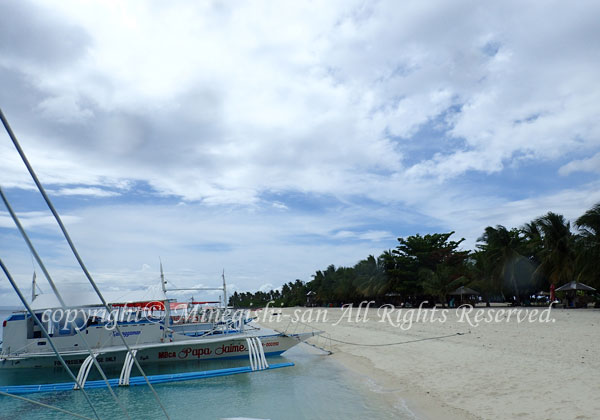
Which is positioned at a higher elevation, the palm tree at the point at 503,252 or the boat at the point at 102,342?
the palm tree at the point at 503,252

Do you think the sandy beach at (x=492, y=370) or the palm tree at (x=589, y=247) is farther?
the palm tree at (x=589, y=247)

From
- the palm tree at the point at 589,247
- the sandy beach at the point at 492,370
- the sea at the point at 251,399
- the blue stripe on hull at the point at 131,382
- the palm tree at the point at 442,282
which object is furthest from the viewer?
the palm tree at the point at 442,282

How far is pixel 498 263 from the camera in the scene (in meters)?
41.1

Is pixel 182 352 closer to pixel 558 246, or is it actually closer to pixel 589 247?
pixel 589 247

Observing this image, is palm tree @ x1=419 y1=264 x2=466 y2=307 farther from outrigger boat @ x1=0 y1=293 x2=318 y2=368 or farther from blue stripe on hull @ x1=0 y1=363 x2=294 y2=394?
blue stripe on hull @ x1=0 y1=363 x2=294 y2=394

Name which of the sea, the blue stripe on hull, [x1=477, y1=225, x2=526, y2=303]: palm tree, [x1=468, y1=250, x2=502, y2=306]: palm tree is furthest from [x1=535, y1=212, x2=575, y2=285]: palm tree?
the blue stripe on hull

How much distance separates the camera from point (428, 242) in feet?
164

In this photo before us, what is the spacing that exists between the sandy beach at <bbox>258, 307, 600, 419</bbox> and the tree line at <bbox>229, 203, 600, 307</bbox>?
9791 millimetres

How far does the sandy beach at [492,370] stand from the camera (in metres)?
9.09

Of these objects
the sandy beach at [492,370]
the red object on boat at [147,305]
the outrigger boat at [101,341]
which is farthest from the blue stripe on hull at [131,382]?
the red object on boat at [147,305]

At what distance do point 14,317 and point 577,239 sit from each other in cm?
3649

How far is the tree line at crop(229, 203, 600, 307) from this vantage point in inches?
1191

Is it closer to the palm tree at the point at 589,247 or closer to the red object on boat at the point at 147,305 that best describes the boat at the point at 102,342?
the red object on boat at the point at 147,305

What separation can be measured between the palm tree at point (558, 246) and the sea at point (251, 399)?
26067 mm
